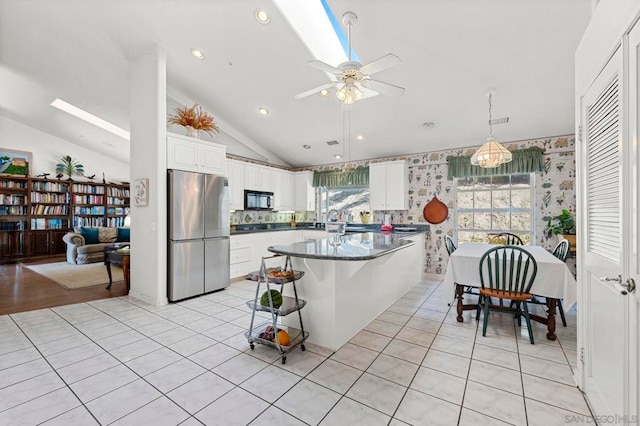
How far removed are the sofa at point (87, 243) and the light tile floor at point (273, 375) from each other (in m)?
3.85

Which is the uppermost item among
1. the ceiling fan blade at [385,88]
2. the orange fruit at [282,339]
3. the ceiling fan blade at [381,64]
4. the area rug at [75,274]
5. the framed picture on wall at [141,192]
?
the ceiling fan blade at [381,64]

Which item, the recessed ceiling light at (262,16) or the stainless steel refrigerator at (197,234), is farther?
the stainless steel refrigerator at (197,234)

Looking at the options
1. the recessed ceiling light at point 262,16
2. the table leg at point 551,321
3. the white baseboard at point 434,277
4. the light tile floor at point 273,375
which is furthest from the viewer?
the white baseboard at point 434,277

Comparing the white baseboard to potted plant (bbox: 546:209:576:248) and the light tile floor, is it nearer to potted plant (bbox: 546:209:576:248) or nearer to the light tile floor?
potted plant (bbox: 546:209:576:248)

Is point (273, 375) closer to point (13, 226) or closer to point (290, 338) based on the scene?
point (290, 338)

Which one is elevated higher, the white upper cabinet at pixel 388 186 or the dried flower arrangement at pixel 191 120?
the dried flower arrangement at pixel 191 120

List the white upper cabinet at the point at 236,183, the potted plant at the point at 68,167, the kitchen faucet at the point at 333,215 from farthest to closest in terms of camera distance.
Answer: the potted plant at the point at 68,167, the kitchen faucet at the point at 333,215, the white upper cabinet at the point at 236,183

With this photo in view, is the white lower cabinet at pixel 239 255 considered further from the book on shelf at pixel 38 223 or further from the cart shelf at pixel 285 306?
the book on shelf at pixel 38 223

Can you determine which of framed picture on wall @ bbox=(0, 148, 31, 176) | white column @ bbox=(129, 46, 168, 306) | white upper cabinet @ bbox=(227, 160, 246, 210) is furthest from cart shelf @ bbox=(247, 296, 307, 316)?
framed picture on wall @ bbox=(0, 148, 31, 176)

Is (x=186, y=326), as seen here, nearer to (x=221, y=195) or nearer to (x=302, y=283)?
(x=302, y=283)

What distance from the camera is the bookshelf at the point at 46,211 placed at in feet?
22.6

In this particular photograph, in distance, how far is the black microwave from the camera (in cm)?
561

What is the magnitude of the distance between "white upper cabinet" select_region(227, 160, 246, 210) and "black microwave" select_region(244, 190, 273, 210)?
0.11 meters

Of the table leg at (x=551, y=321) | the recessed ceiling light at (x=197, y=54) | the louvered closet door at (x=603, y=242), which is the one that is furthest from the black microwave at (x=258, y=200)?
the louvered closet door at (x=603, y=242)
